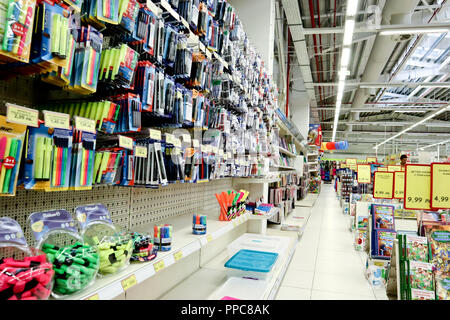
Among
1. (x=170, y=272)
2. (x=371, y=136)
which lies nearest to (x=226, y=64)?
(x=170, y=272)

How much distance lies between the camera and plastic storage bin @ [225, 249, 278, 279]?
2543 mm

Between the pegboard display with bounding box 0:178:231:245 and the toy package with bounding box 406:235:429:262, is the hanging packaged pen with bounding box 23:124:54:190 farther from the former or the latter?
the toy package with bounding box 406:235:429:262

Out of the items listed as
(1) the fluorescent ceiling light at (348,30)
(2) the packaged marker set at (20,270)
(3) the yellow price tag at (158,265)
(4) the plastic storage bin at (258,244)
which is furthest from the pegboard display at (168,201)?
(1) the fluorescent ceiling light at (348,30)

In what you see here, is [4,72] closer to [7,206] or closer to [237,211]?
[7,206]

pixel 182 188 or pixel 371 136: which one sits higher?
pixel 371 136

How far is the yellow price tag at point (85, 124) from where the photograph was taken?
1.21m

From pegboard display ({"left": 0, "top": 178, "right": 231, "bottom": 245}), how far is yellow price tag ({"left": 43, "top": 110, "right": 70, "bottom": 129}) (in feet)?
1.41

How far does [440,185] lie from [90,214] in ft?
8.01

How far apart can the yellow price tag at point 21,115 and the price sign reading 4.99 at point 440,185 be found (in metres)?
2.60

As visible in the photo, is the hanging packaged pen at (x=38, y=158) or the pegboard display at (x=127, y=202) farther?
the pegboard display at (x=127, y=202)

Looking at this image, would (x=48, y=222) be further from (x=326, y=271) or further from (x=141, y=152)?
(x=326, y=271)

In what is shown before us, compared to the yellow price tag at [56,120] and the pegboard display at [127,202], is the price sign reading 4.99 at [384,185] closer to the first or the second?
the pegboard display at [127,202]

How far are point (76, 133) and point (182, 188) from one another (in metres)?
1.72

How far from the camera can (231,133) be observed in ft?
9.86
